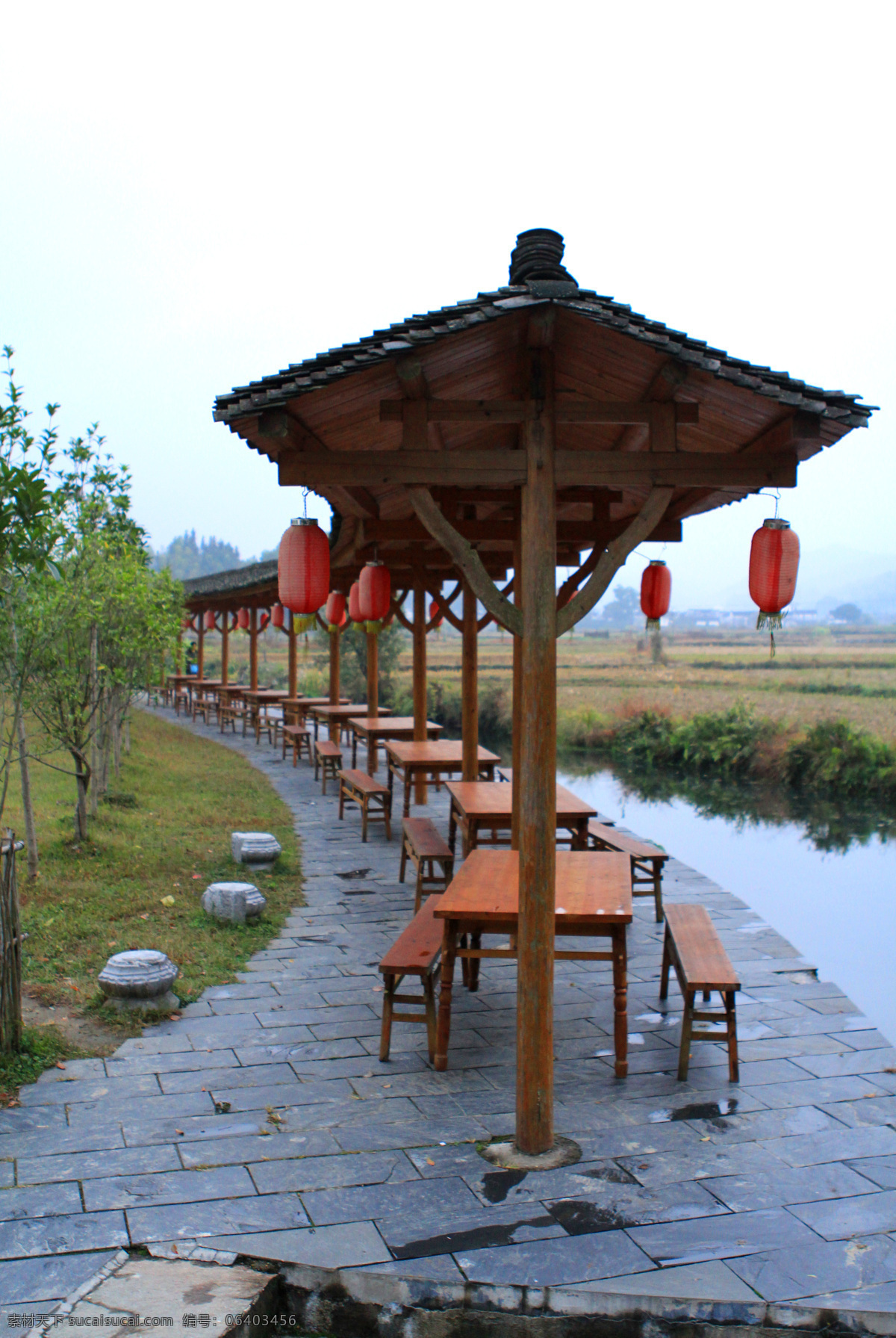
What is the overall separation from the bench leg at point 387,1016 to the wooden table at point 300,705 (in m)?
11.1

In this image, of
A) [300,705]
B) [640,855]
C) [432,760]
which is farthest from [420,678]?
[300,705]

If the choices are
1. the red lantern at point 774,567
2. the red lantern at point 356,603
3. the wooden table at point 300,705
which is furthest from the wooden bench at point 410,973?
the wooden table at point 300,705

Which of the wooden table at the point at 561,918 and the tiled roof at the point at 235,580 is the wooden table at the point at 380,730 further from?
the wooden table at the point at 561,918

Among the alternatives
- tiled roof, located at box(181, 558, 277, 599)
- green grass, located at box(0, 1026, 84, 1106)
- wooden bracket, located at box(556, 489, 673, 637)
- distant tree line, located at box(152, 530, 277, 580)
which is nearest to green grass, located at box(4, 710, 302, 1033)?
green grass, located at box(0, 1026, 84, 1106)

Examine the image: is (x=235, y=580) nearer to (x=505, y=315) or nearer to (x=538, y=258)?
(x=538, y=258)

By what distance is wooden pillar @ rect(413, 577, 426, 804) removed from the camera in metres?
10.1

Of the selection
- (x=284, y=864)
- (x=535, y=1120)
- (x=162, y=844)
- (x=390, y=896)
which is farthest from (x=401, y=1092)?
(x=162, y=844)

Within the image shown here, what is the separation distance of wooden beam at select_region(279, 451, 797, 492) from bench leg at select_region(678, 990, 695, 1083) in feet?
6.97

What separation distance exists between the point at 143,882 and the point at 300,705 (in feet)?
29.1

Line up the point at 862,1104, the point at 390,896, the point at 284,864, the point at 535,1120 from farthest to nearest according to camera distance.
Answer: the point at 284,864
the point at 390,896
the point at 862,1104
the point at 535,1120

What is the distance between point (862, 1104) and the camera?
375 cm

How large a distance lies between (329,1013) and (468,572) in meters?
2.49

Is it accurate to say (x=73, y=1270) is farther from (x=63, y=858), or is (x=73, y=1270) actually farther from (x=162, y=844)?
(x=162, y=844)

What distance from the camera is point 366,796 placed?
9.07 meters
